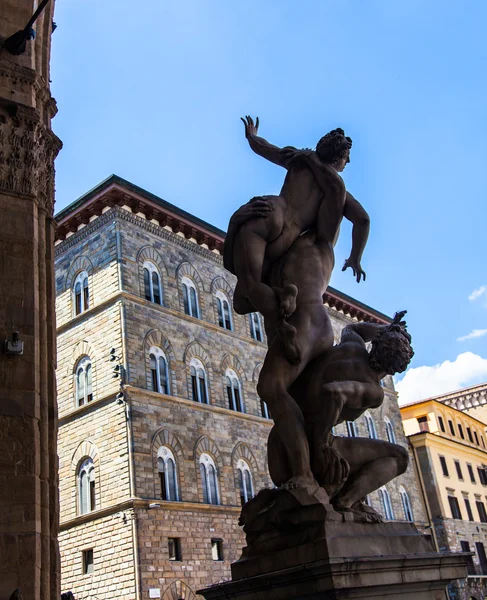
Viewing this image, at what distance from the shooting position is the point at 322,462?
4207mm

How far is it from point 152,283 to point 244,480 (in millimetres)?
8830

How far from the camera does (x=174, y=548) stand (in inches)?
922

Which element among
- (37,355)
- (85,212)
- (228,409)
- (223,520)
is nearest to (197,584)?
(223,520)

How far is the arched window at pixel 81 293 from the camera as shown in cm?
2759

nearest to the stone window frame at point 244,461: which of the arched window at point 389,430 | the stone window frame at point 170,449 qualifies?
the stone window frame at point 170,449

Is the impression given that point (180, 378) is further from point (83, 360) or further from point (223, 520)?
point (223, 520)

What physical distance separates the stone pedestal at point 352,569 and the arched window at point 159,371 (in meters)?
21.9

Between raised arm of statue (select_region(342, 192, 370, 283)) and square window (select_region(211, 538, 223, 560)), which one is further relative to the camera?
square window (select_region(211, 538, 223, 560))

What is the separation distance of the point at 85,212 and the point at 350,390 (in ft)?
83.2

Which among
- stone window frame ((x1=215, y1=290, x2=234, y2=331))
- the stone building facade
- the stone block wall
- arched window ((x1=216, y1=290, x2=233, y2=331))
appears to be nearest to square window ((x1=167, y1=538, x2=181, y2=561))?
the stone building facade

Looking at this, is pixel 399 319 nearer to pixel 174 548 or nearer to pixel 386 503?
pixel 174 548

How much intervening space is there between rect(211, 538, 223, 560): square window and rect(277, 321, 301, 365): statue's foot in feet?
72.6

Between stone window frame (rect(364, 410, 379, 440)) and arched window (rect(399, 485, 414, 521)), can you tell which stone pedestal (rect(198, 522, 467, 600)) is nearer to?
stone window frame (rect(364, 410, 379, 440))

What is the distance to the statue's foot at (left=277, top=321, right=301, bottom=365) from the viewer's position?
14.3ft
